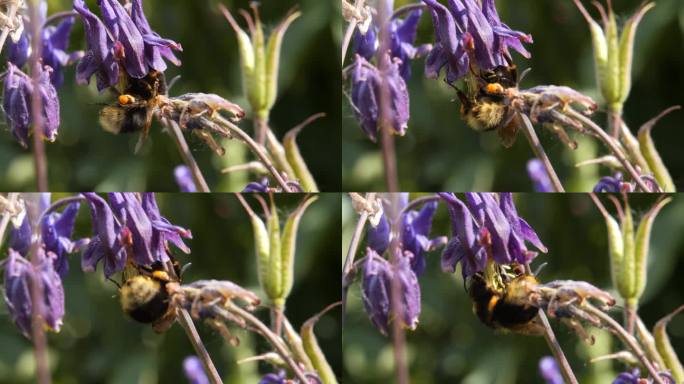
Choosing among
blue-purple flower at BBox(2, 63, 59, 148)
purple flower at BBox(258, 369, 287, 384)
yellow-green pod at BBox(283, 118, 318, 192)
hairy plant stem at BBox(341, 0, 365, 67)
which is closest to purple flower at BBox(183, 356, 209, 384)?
purple flower at BBox(258, 369, 287, 384)

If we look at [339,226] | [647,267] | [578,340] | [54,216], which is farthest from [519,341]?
[54,216]

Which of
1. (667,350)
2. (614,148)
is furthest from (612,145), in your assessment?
(667,350)

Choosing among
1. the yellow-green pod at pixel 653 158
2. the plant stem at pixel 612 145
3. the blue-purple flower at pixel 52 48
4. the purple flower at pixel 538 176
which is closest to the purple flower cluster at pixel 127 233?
the blue-purple flower at pixel 52 48

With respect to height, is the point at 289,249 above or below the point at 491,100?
below

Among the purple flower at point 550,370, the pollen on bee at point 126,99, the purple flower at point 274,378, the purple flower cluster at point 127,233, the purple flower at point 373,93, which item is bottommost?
the purple flower at point 550,370

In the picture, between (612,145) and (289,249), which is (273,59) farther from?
(612,145)

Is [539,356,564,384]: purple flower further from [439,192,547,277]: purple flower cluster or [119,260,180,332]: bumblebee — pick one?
[119,260,180,332]: bumblebee

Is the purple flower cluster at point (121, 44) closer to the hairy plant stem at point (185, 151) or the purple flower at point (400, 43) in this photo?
the hairy plant stem at point (185, 151)
